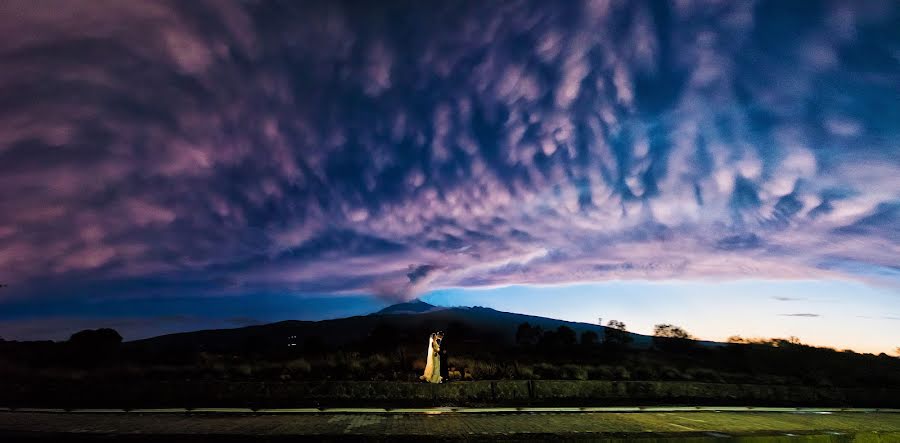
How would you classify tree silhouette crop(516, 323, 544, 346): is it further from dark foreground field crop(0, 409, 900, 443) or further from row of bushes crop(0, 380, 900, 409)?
dark foreground field crop(0, 409, 900, 443)

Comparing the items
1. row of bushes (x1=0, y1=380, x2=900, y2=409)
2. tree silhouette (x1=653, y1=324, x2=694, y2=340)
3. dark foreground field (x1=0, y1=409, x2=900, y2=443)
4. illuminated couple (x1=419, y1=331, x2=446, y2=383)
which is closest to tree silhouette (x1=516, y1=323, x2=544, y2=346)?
tree silhouette (x1=653, y1=324, x2=694, y2=340)

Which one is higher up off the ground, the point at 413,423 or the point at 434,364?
the point at 434,364

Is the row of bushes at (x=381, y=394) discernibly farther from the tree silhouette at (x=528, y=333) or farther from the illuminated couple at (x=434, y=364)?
the tree silhouette at (x=528, y=333)

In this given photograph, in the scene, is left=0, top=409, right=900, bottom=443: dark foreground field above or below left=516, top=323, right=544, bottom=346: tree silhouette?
above

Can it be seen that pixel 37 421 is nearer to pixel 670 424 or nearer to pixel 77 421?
pixel 77 421

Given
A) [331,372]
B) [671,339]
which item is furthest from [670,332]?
[331,372]

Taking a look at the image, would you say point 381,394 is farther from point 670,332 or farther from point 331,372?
point 670,332

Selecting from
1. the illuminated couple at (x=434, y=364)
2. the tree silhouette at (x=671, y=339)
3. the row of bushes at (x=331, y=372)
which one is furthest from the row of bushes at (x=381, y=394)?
the tree silhouette at (x=671, y=339)

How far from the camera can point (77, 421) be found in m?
8.15

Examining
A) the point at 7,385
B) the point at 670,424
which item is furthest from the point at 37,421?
the point at 670,424

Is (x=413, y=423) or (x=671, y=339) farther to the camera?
(x=671, y=339)

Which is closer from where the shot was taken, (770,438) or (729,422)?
(770,438)

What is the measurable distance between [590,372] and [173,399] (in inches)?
544

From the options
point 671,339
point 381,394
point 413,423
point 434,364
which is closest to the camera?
point 413,423
